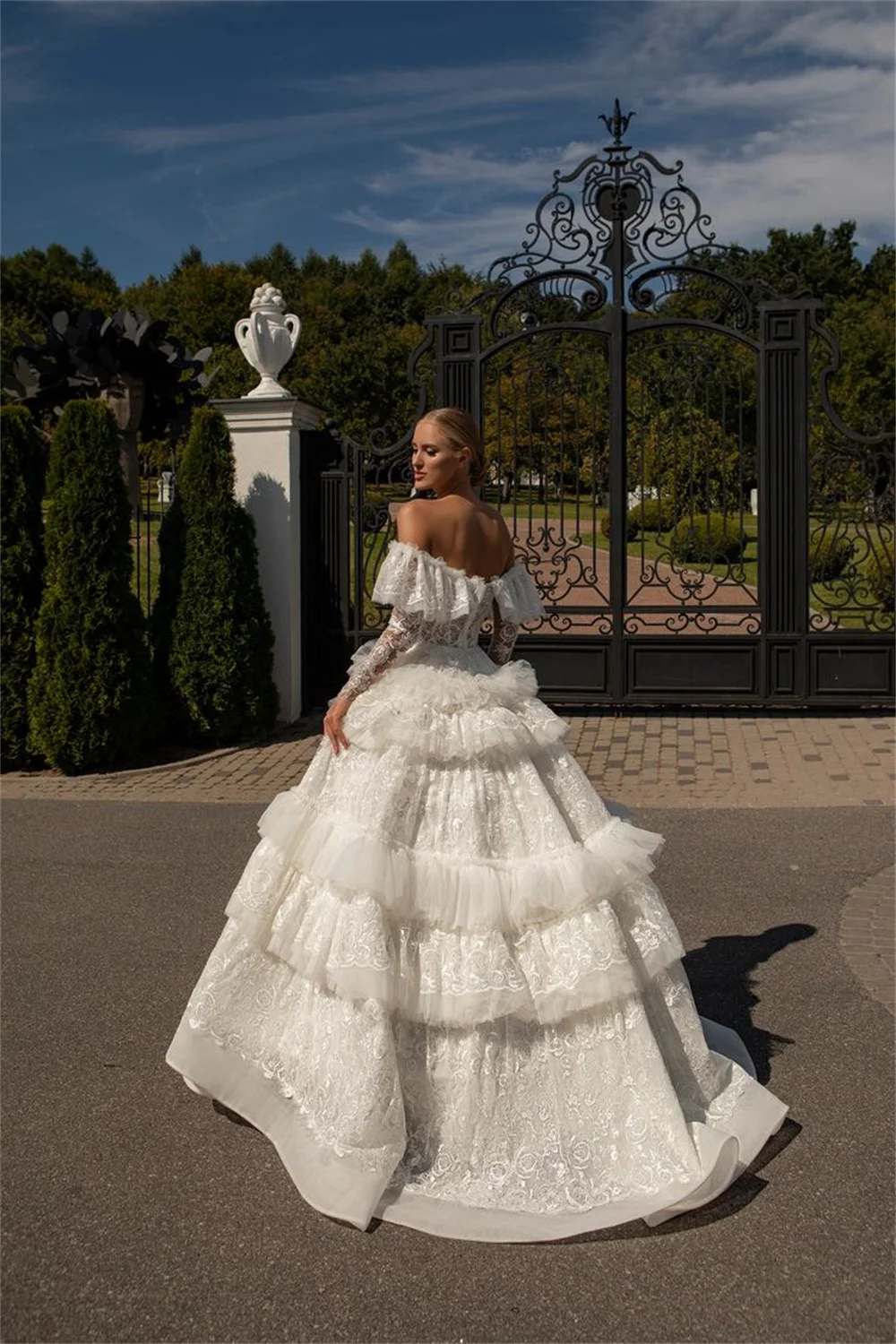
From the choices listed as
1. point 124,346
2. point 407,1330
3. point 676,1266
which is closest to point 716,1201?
point 676,1266

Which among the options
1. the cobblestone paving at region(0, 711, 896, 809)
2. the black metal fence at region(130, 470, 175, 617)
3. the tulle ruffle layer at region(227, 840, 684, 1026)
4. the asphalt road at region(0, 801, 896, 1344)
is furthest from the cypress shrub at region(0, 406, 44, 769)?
the tulle ruffle layer at region(227, 840, 684, 1026)

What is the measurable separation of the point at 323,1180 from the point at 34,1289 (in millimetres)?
650

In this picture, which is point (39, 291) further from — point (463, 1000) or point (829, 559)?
point (463, 1000)

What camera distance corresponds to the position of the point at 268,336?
9.52 m

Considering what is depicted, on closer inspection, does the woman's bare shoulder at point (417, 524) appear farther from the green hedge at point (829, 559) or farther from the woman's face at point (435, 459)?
the green hedge at point (829, 559)

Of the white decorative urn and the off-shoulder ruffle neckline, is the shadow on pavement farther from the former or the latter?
the white decorative urn

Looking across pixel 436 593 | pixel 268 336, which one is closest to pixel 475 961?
pixel 436 593

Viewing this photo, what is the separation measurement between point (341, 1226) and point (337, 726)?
46.8 inches

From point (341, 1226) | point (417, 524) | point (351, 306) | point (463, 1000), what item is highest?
point (351, 306)

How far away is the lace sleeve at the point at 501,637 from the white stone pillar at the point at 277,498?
581 cm

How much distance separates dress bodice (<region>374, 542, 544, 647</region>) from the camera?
3.24 m

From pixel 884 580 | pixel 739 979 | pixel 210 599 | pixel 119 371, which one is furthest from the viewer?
pixel 119 371

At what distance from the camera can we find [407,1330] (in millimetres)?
2426

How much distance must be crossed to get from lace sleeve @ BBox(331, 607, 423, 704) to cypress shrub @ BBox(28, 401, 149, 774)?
5.25 metres
